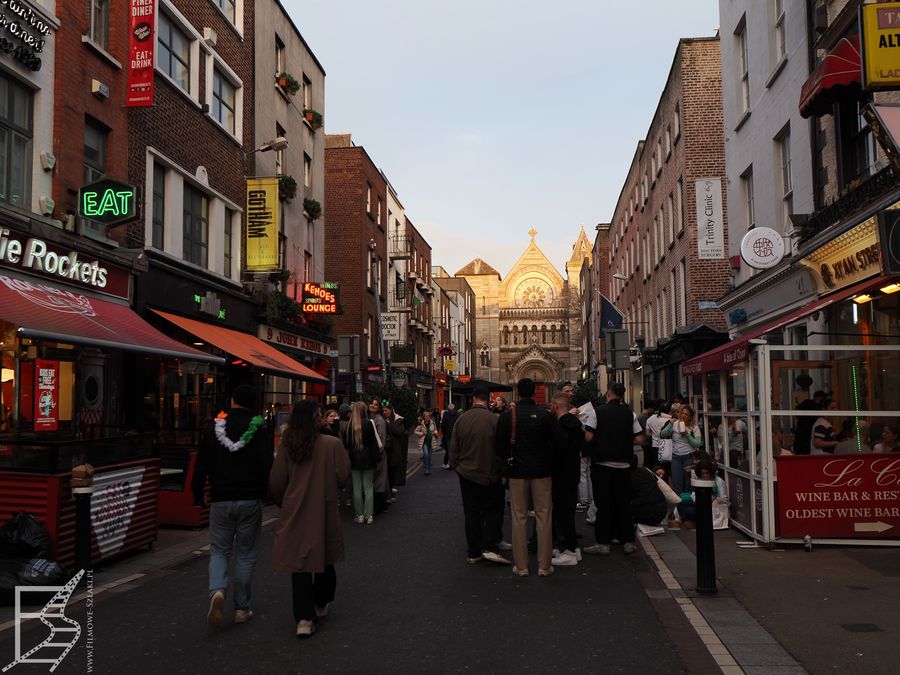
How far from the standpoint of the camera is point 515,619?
6.08m

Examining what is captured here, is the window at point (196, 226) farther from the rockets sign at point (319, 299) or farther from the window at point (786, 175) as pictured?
the window at point (786, 175)

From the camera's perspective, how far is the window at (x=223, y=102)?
18266mm

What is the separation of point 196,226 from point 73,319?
23.9 ft

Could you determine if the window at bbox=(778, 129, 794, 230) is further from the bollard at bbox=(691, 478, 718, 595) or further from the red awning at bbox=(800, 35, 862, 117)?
the bollard at bbox=(691, 478, 718, 595)

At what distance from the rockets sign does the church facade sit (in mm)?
60476

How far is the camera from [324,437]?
601cm

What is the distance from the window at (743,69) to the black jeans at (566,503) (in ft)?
40.8

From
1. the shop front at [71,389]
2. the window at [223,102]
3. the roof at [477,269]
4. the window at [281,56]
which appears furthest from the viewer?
the roof at [477,269]

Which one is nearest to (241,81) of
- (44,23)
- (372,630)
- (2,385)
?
(44,23)

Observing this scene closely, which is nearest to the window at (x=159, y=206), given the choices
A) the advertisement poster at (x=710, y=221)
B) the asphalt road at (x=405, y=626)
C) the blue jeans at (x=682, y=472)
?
the asphalt road at (x=405, y=626)

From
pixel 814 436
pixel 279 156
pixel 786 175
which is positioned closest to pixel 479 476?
pixel 814 436

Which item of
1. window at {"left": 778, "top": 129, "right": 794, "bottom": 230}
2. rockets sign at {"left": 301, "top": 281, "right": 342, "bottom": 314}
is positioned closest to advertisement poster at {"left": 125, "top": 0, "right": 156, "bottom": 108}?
rockets sign at {"left": 301, "top": 281, "right": 342, "bottom": 314}

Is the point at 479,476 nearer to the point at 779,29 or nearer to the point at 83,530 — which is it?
the point at 83,530

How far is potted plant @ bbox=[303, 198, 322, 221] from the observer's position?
24281 mm
